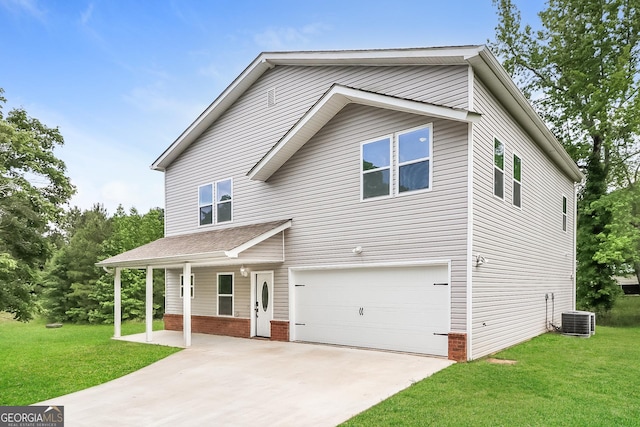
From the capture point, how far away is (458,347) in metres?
8.77

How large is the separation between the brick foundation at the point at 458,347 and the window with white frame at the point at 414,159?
3.15 meters

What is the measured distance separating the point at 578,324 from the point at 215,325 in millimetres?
10953

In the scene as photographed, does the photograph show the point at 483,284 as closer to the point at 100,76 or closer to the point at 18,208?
the point at 18,208

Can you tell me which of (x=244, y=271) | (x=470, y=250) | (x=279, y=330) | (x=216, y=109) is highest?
(x=216, y=109)

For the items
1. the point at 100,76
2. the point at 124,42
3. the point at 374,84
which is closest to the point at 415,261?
the point at 374,84

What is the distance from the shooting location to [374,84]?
429 inches

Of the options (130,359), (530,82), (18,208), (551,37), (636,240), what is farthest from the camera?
(530,82)

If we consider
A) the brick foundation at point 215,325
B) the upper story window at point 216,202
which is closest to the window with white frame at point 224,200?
the upper story window at point 216,202

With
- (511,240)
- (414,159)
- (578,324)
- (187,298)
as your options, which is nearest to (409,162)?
(414,159)

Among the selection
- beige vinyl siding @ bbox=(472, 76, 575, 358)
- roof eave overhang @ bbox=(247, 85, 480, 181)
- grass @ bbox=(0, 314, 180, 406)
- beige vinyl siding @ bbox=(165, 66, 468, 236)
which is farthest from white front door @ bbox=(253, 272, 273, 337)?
beige vinyl siding @ bbox=(472, 76, 575, 358)

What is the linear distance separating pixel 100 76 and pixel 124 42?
2.63 metres

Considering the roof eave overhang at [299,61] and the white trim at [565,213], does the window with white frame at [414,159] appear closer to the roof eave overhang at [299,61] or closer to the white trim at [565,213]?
the roof eave overhang at [299,61]

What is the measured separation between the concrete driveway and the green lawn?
481 mm

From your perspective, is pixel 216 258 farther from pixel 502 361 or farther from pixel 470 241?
pixel 502 361
